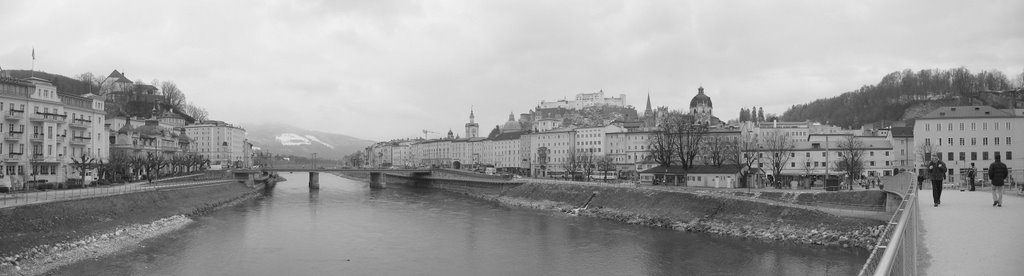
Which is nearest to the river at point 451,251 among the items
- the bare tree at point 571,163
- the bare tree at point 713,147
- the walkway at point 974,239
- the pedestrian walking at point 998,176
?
the pedestrian walking at point 998,176

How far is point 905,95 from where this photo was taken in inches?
5812

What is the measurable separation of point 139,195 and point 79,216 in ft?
36.5

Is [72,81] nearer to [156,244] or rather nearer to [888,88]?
[156,244]

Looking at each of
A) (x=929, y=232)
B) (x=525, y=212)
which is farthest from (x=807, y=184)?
(x=929, y=232)

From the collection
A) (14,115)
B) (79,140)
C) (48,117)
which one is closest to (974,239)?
(14,115)

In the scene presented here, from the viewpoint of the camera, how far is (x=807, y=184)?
53.3m

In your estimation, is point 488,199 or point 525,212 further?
point 488,199

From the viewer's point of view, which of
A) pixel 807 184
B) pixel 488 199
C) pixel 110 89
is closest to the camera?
pixel 807 184

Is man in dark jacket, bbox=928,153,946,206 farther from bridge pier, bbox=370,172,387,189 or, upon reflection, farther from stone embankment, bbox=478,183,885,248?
bridge pier, bbox=370,172,387,189

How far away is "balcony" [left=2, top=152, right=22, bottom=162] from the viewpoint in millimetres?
48500

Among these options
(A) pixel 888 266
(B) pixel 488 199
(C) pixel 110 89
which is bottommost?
(B) pixel 488 199

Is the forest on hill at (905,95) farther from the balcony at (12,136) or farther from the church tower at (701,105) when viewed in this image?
the balcony at (12,136)

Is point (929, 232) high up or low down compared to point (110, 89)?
down

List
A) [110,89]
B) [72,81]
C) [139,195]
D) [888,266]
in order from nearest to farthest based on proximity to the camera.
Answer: [888,266] < [139,195] < [72,81] < [110,89]
